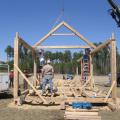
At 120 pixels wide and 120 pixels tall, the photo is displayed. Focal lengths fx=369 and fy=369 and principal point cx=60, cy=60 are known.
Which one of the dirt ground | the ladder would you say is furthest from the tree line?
the dirt ground

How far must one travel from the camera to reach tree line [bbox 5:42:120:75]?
99.3ft

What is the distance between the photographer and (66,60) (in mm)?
63406

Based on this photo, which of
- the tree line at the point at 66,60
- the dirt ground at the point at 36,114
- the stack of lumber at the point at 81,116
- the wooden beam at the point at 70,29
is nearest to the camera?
the stack of lumber at the point at 81,116

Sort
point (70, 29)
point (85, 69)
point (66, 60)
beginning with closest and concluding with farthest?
point (70, 29) < point (85, 69) < point (66, 60)

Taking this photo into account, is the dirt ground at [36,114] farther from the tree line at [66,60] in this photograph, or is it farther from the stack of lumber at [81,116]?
the tree line at [66,60]

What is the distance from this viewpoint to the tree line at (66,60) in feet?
99.3

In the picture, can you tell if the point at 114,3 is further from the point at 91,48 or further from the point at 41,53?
the point at 41,53

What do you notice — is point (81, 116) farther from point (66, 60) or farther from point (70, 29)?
point (66, 60)

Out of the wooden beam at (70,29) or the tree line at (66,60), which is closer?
the wooden beam at (70,29)

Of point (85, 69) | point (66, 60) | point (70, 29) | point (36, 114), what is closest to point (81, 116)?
point (36, 114)

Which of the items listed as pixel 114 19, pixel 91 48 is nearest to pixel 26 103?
pixel 91 48

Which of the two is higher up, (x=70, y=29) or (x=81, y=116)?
(x=70, y=29)

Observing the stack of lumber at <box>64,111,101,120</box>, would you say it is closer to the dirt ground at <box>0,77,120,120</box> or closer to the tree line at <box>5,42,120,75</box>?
the dirt ground at <box>0,77,120,120</box>

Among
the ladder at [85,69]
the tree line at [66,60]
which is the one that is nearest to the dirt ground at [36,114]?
the tree line at [66,60]
